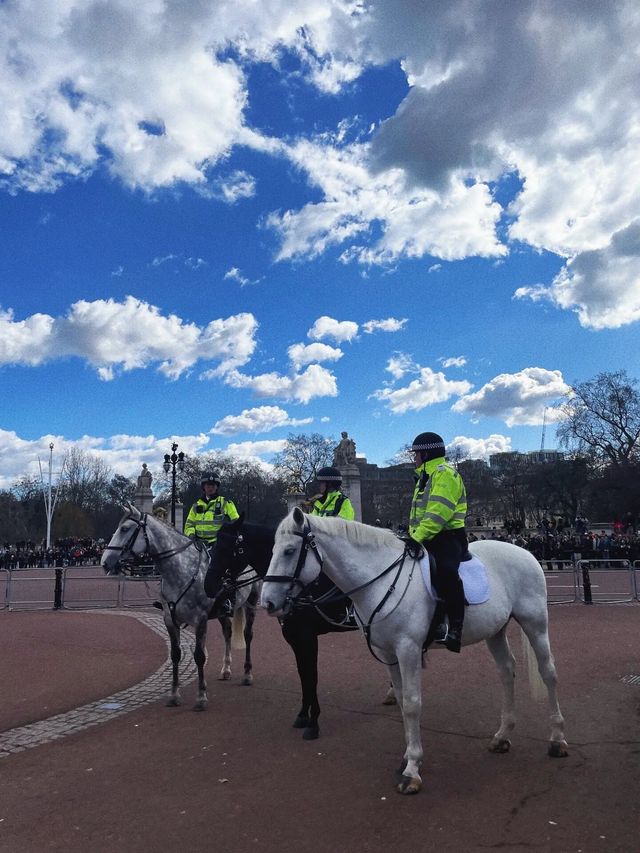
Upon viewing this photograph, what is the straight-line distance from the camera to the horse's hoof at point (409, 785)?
438cm

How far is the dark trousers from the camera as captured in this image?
4.84 metres

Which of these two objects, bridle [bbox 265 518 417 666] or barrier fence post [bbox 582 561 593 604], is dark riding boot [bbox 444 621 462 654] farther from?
barrier fence post [bbox 582 561 593 604]

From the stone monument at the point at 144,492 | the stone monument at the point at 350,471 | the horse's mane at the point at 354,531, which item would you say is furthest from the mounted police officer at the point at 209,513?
the stone monument at the point at 144,492

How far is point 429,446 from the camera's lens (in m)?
5.36

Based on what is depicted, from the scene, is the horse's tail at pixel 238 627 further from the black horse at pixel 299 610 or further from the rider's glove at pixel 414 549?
the rider's glove at pixel 414 549

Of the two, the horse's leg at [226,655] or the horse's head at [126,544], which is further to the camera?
the horse's leg at [226,655]

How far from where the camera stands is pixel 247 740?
5.77 m

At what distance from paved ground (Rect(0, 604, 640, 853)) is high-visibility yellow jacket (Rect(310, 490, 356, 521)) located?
7.43 ft

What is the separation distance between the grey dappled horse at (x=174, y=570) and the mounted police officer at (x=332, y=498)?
124cm

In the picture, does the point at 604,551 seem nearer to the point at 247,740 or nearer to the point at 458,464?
the point at 247,740

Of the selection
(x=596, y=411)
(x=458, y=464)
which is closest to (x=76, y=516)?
(x=458, y=464)

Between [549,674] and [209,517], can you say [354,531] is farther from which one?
[209,517]

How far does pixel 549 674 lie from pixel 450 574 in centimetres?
151

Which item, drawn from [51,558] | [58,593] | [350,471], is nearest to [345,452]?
[350,471]
